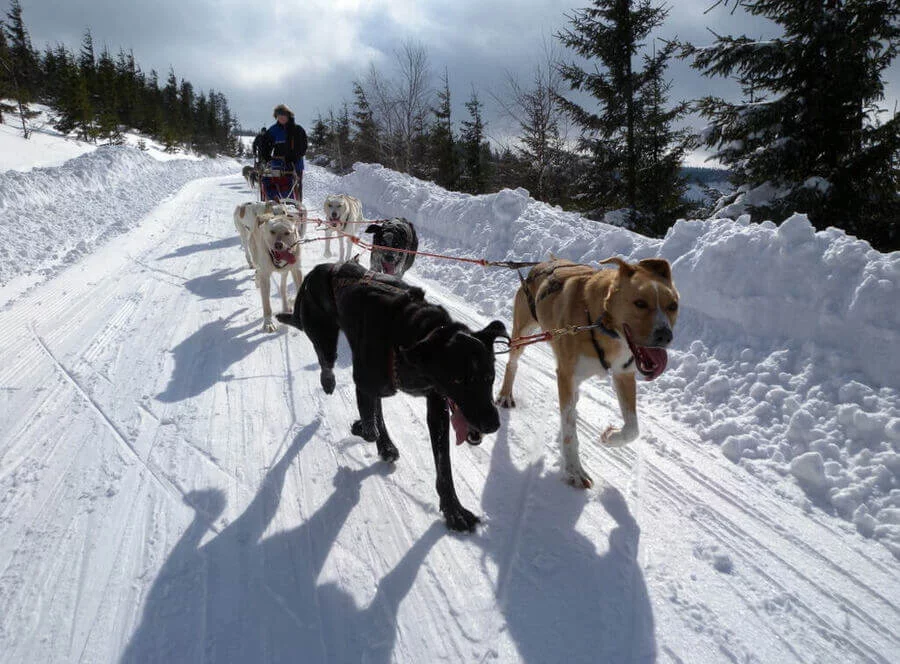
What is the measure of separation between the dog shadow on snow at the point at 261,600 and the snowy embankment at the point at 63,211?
5.57m

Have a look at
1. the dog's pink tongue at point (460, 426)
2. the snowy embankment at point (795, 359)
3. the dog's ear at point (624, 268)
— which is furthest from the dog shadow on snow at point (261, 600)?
the snowy embankment at point (795, 359)

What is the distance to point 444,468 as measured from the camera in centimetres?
255

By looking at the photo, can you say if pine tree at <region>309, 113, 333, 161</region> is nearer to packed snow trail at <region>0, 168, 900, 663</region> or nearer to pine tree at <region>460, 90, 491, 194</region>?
pine tree at <region>460, 90, 491, 194</region>

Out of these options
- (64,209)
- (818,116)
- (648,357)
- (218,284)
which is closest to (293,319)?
(648,357)

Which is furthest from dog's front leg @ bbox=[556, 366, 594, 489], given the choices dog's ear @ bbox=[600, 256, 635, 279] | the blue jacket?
the blue jacket

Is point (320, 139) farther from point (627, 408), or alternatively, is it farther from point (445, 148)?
point (627, 408)

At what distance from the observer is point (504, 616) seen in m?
2.04

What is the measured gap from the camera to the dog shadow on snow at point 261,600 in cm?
187

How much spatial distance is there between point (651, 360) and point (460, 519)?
136 centimetres

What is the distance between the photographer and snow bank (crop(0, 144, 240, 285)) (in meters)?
7.18

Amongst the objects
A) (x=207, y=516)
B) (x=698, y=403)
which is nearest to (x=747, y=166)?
(x=698, y=403)

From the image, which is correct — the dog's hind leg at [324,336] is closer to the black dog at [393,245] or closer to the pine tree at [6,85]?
the black dog at [393,245]

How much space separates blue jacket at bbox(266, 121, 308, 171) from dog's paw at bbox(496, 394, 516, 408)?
26.2 feet

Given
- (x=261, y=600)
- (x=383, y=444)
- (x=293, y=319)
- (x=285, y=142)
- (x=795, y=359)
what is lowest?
(x=261, y=600)
